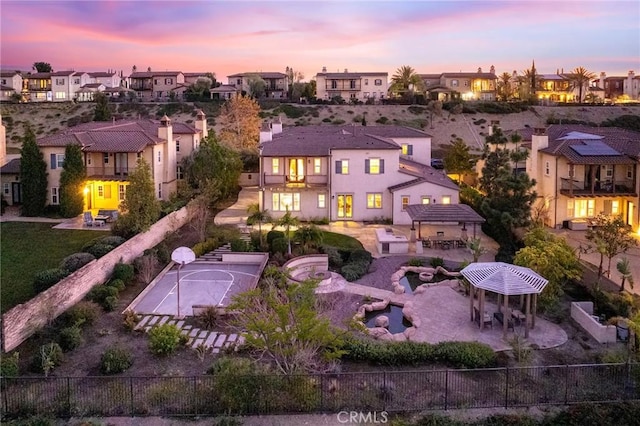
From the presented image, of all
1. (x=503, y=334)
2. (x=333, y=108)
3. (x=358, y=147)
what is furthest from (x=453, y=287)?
(x=333, y=108)

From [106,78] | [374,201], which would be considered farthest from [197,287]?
[106,78]

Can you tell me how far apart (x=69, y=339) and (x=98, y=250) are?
29.1ft

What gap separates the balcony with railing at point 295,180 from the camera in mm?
39469

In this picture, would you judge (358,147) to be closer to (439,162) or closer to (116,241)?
(116,241)

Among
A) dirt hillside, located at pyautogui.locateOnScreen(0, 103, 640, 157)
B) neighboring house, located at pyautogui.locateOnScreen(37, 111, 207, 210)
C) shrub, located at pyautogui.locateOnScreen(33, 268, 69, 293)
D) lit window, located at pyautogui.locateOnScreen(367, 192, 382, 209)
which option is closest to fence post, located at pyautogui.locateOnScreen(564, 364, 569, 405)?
shrub, located at pyautogui.locateOnScreen(33, 268, 69, 293)

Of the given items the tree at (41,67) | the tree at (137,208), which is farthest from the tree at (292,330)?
the tree at (41,67)

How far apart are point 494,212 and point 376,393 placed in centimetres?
1757

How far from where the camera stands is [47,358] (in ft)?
53.7

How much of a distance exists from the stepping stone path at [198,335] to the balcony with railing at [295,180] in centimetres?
1941

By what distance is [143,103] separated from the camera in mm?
91125

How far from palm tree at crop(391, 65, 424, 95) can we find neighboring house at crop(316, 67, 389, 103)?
832cm

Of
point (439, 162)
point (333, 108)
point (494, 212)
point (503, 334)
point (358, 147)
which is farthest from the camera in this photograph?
point (333, 108)

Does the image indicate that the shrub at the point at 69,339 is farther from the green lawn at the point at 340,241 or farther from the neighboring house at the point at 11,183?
the neighboring house at the point at 11,183

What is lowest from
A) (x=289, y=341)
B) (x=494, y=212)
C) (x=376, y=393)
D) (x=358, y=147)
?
(x=376, y=393)
